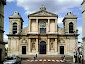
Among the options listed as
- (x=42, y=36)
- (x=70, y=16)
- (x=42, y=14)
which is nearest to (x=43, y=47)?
(x=42, y=36)

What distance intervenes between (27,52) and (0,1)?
21131 millimetres

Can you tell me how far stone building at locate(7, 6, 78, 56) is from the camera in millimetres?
44875

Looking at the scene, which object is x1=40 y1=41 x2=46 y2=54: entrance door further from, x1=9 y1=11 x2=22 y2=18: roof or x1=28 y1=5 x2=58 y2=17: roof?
x1=9 y1=11 x2=22 y2=18: roof

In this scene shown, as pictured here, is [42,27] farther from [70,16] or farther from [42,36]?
[70,16]

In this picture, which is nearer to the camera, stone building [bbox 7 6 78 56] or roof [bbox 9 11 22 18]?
stone building [bbox 7 6 78 56]

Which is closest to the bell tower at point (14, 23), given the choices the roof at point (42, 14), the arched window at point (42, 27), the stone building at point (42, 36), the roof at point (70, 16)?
the stone building at point (42, 36)

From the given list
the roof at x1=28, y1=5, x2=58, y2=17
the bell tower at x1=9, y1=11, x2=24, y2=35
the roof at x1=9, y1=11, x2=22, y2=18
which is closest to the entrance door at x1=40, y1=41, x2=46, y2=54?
the bell tower at x1=9, y1=11, x2=24, y2=35

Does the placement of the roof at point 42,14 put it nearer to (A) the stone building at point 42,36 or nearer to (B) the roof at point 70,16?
(A) the stone building at point 42,36

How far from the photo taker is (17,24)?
4647cm

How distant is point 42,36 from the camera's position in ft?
149

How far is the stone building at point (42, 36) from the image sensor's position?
147 feet

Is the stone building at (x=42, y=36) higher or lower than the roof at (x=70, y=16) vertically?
lower

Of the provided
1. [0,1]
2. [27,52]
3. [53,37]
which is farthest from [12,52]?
[0,1]

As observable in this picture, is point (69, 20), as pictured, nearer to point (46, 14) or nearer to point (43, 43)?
point (46, 14)
